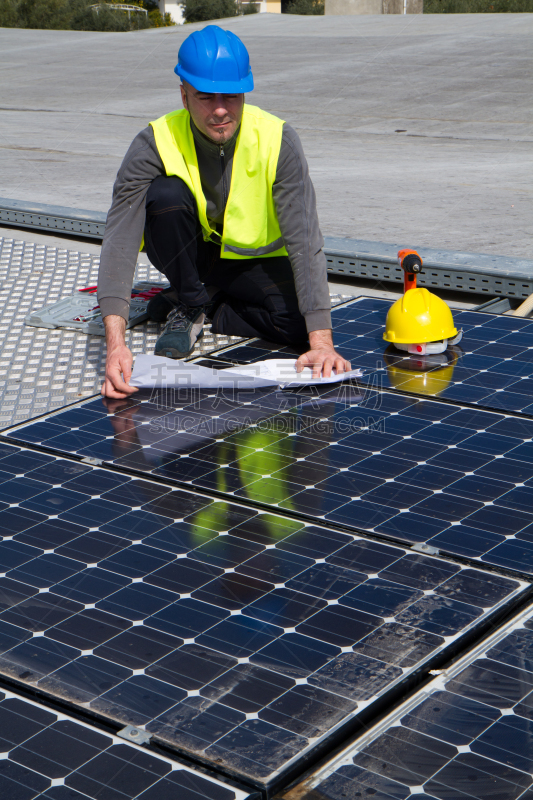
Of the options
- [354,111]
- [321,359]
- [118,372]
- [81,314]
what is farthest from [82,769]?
[354,111]

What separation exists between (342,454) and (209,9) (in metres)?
35.1

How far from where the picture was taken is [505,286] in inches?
183

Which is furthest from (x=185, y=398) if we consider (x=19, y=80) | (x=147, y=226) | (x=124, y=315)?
(x=19, y=80)

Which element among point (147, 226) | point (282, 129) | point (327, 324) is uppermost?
point (282, 129)

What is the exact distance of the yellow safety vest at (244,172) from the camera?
3.58 m

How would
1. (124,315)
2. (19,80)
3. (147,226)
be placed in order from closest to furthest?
(124,315) → (147,226) → (19,80)

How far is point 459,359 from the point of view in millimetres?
3430

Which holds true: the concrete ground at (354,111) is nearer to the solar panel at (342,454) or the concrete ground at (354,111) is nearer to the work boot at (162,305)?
the work boot at (162,305)

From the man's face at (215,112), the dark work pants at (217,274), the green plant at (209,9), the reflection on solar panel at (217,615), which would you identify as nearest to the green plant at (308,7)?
the green plant at (209,9)

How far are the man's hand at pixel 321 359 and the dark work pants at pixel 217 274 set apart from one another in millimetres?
385

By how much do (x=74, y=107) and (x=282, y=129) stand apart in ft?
51.5

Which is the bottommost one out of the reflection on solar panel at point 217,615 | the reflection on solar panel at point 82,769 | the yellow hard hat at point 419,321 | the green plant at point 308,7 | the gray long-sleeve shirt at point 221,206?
the reflection on solar panel at point 82,769

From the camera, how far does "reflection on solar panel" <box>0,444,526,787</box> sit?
62.9 inches

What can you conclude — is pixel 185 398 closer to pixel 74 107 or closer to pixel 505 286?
pixel 505 286
